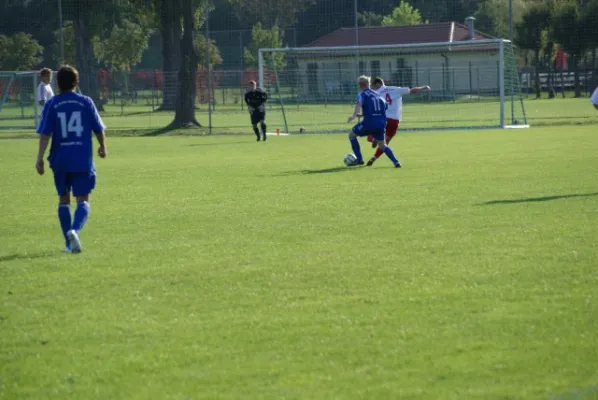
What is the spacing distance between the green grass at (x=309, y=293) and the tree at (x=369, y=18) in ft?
200

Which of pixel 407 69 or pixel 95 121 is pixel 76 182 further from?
pixel 407 69

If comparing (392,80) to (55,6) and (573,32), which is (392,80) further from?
(55,6)

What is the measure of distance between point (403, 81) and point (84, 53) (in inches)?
1083

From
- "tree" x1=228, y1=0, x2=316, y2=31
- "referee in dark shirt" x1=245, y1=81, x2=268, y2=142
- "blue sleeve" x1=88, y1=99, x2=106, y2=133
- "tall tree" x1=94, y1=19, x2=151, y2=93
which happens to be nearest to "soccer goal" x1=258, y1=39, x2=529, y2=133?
"referee in dark shirt" x1=245, y1=81, x2=268, y2=142

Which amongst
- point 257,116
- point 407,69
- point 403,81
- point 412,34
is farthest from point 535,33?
point 257,116

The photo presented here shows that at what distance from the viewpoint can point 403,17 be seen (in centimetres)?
7062

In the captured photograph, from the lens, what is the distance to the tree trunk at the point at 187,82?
38.9 meters

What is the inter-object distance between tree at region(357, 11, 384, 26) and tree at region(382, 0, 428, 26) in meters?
3.77

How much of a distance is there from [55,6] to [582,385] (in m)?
59.2

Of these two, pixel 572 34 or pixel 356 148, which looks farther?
pixel 572 34

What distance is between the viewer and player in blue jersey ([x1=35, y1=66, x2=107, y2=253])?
9.63 meters

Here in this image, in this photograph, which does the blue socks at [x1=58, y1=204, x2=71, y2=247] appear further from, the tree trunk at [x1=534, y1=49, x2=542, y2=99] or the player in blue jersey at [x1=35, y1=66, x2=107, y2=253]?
the tree trunk at [x1=534, y1=49, x2=542, y2=99]

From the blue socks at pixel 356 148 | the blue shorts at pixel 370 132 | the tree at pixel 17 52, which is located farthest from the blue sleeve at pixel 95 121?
the tree at pixel 17 52

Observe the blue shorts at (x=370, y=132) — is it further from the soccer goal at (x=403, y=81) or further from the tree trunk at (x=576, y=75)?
the tree trunk at (x=576, y=75)
